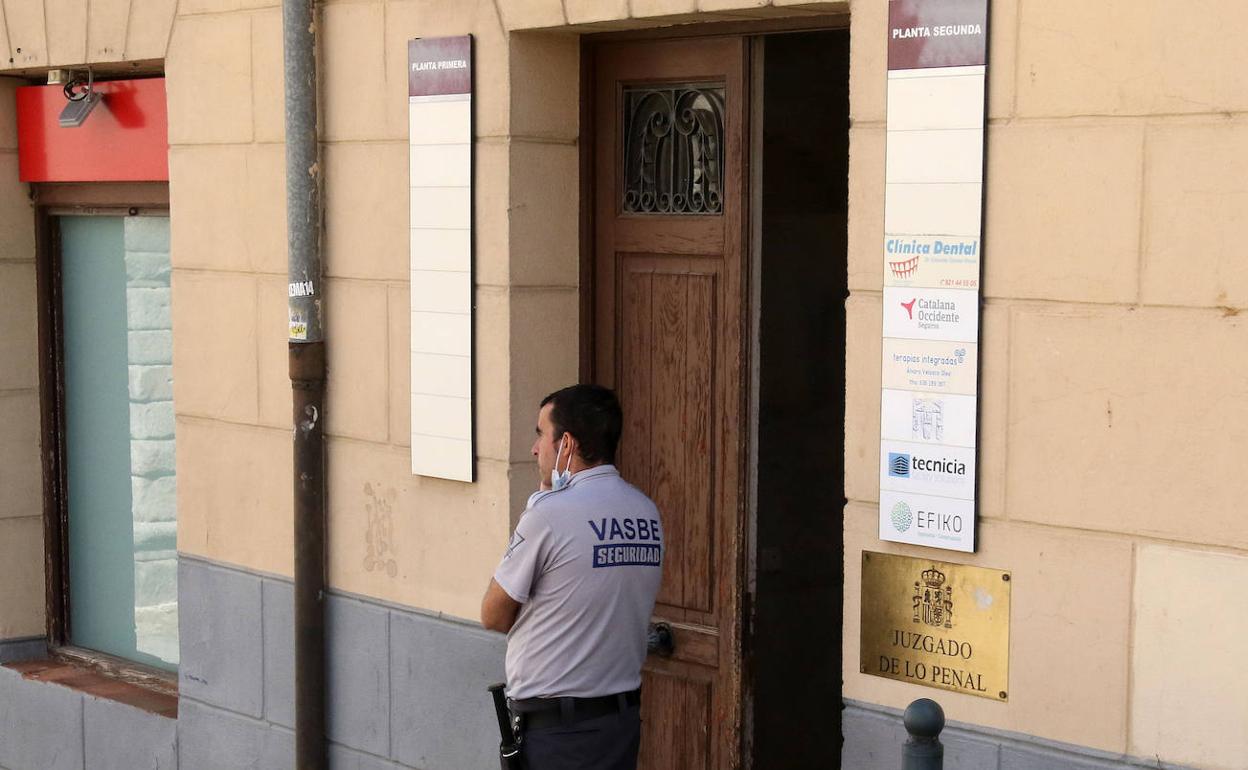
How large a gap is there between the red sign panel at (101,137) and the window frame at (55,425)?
0.55ft

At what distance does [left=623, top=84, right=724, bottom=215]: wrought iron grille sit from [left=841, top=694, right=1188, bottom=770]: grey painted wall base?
1.79 metres

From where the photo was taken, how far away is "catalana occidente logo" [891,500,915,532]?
485cm

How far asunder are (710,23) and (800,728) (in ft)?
8.00

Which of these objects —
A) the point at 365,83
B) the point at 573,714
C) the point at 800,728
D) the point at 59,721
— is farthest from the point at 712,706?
the point at 59,721

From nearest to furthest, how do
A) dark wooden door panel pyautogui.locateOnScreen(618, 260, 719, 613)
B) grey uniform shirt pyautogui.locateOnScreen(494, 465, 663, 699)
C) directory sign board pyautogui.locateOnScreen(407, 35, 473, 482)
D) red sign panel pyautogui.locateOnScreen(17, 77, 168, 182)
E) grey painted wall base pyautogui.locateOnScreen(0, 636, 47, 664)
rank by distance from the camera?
grey uniform shirt pyautogui.locateOnScreen(494, 465, 663, 699) → dark wooden door panel pyautogui.locateOnScreen(618, 260, 719, 613) → directory sign board pyautogui.locateOnScreen(407, 35, 473, 482) → red sign panel pyautogui.locateOnScreen(17, 77, 168, 182) → grey painted wall base pyautogui.locateOnScreen(0, 636, 47, 664)

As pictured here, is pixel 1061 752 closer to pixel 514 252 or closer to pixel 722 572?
pixel 722 572

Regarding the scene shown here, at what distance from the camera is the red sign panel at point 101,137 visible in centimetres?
759

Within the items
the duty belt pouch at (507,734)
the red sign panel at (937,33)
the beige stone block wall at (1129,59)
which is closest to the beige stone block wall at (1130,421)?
the beige stone block wall at (1129,59)

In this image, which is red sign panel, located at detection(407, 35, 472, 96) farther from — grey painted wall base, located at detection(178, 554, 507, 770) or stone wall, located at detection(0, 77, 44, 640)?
stone wall, located at detection(0, 77, 44, 640)

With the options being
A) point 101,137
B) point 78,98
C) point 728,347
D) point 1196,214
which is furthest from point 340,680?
point 1196,214

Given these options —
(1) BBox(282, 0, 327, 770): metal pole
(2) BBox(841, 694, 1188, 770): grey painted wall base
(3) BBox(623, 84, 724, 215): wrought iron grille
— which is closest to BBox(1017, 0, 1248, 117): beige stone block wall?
(3) BBox(623, 84, 724, 215): wrought iron grille

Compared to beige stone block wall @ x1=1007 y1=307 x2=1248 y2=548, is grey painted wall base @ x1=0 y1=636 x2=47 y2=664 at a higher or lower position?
lower

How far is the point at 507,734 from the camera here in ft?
16.2

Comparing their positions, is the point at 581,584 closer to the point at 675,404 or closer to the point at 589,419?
the point at 589,419
